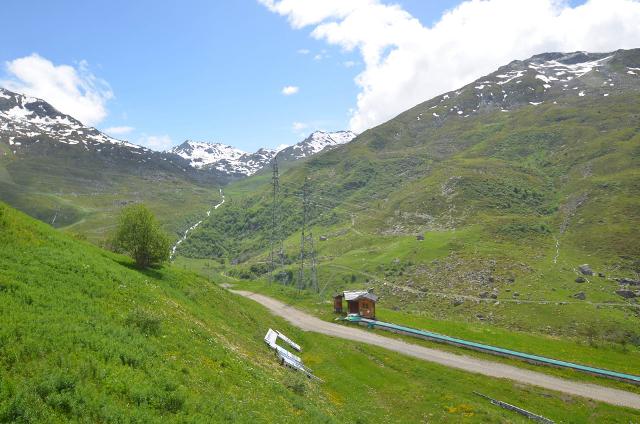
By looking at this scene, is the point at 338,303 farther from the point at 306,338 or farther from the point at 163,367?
the point at 163,367

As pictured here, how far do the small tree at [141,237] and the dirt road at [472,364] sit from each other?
20.8 meters

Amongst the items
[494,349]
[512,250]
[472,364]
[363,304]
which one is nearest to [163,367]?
[472,364]

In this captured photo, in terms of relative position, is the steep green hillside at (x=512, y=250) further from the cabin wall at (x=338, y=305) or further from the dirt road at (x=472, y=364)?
the dirt road at (x=472, y=364)

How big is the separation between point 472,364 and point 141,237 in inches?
1497

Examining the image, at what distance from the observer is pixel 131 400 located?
1540 centimetres

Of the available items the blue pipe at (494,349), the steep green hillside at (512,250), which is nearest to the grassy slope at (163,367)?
the blue pipe at (494,349)

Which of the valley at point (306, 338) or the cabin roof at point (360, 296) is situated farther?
the cabin roof at point (360, 296)

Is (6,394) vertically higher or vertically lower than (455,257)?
lower

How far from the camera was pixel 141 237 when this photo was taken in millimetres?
45000

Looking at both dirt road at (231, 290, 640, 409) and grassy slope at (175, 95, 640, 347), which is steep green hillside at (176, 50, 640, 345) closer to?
grassy slope at (175, 95, 640, 347)

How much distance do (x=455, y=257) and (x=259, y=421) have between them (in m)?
114

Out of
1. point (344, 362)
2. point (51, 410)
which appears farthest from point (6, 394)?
point (344, 362)

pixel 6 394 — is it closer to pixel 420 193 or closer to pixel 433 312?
pixel 433 312

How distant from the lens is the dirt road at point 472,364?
128 ft
